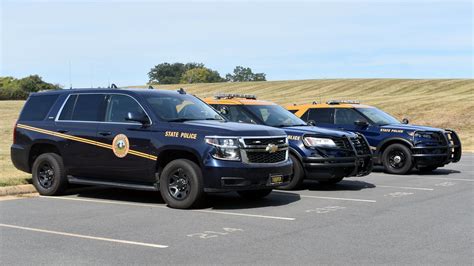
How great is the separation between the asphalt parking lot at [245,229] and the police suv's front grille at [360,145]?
850 mm

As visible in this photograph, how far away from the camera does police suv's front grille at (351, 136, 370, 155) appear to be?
12064 mm

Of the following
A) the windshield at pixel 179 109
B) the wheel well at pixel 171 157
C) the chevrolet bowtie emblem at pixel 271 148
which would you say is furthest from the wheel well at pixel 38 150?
the chevrolet bowtie emblem at pixel 271 148

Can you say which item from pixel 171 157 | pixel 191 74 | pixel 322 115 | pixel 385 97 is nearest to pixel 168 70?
pixel 191 74

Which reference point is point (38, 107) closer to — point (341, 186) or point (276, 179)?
point (276, 179)

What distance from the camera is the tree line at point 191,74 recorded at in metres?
159

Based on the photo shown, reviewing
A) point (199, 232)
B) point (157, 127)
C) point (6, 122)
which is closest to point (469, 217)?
point (199, 232)

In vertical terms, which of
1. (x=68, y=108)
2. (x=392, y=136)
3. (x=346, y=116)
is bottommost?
(x=392, y=136)

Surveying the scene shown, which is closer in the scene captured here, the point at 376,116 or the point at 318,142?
the point at 318,142

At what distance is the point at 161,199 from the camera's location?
10516mm

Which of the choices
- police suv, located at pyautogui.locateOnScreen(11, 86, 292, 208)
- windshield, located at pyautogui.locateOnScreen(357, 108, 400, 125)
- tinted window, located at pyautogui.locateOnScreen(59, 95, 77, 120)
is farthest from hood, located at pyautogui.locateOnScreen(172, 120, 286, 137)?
windshield, located at pyautogui.locateOnScreen(357, 108, 400, 125)

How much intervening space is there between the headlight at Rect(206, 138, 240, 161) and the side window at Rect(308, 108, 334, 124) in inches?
→ 278

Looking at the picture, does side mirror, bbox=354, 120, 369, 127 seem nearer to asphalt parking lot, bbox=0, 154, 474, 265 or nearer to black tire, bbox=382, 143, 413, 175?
black tire, bbox=382, 143, 413, 175

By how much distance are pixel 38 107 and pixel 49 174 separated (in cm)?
127

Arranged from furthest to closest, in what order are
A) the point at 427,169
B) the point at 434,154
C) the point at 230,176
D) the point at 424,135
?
the point at 427,169, the point at 424,135, the point at 434,154, the point at 230,176
